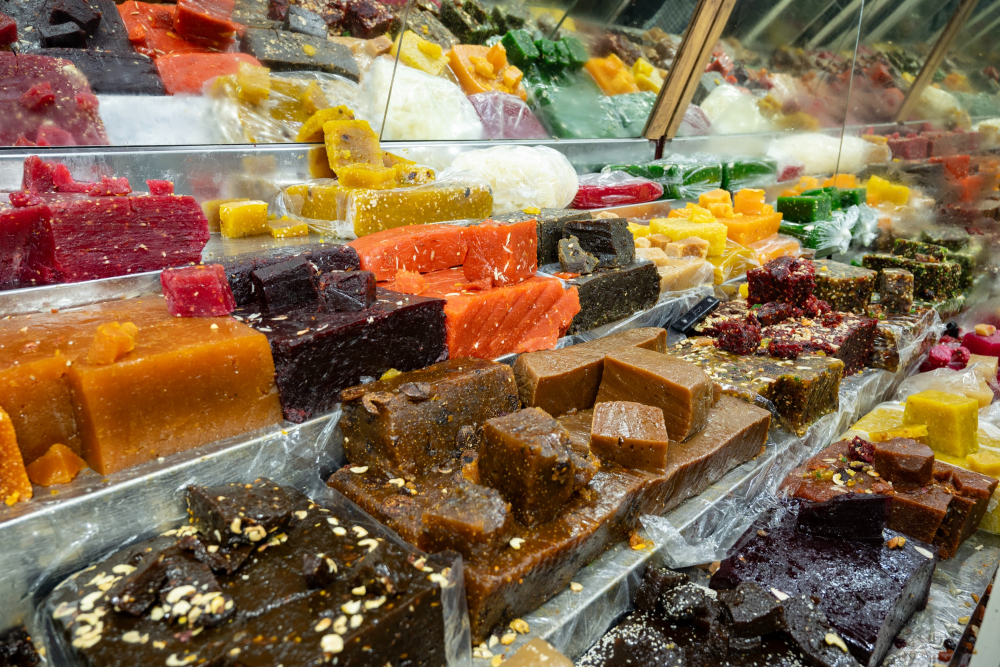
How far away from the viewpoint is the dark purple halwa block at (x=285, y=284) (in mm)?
1713

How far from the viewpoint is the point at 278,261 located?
1789 millimetres

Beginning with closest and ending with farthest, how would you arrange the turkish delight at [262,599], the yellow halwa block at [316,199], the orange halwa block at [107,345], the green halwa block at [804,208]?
1. the turkish delight at [262,599]
2. the orange halwa block at [107,345]
3. the yellow halwa block at [316,199]
4. the green halwa block at [804,208]

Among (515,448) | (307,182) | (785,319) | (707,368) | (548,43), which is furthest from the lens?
(548,43)

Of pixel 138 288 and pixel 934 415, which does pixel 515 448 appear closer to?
pixel 138 288

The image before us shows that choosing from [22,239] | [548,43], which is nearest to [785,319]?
[548,43]

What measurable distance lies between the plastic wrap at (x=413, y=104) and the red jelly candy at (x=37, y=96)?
4.36 feet

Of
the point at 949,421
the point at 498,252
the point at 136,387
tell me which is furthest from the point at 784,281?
the point at 136,387

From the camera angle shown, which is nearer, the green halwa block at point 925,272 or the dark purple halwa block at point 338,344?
the dark purple halwa block at point 338,344

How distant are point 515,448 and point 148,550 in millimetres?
785

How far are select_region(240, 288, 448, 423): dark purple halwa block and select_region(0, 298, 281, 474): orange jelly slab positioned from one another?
56 mm

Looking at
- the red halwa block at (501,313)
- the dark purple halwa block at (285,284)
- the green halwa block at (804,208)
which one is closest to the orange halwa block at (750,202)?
the green halwa block at (804,208)

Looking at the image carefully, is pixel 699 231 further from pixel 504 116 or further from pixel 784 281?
pixel 504 116

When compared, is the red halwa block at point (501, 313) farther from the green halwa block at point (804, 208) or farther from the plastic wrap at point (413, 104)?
the green halwa block at point (804, 208)

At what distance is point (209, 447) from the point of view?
4.77 feet
